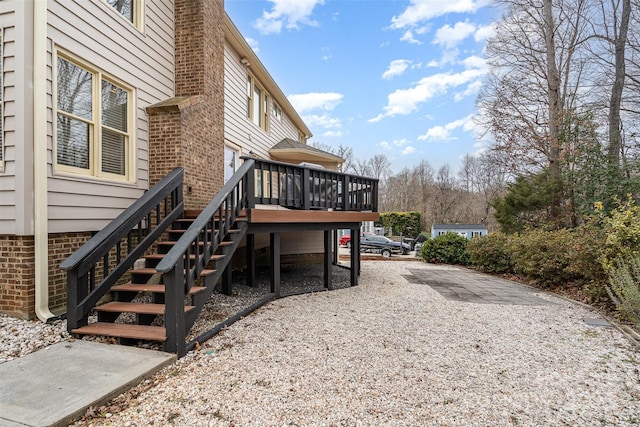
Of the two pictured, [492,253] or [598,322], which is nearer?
[598,322]

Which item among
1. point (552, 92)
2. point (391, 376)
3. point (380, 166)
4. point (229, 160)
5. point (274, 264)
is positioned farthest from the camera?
point (380, 166)

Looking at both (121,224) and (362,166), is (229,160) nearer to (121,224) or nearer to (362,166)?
(121,224)

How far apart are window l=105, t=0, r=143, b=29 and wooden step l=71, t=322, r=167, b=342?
15.0 ft

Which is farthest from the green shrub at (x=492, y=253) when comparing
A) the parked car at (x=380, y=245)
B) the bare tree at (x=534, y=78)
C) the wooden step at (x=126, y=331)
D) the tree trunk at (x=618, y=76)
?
the wooden step at (x=126, y=331)

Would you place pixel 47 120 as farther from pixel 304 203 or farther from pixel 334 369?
pixel 334 369

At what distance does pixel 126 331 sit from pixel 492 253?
34.1 feet

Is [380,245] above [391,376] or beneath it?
beneath

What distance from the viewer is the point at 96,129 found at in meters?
4.60

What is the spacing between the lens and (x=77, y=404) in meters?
2.17

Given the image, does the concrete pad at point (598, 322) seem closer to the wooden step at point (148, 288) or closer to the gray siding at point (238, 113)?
the wooden step at point (148, 288)

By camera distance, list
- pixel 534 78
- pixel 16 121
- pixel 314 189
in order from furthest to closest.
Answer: pixel 534 78
pixel 314 189
pixel 16 121

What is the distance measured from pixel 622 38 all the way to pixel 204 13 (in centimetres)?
1483

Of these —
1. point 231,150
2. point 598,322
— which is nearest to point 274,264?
point 231,150

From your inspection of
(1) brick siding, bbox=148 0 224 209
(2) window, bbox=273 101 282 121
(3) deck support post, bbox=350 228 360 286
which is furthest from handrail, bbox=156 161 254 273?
(2) window, bbox=273 101 282 121
